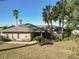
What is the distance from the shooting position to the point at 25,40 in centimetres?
5341

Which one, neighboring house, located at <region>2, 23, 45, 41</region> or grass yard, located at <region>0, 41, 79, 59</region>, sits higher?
neighboring house, located at <region>2, 23, 45, 41</region>

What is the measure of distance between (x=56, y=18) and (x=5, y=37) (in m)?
20.4

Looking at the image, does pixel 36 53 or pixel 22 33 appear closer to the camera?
pixel 36 53

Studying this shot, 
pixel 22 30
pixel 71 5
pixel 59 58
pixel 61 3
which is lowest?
pixel 59 58

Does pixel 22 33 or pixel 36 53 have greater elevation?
pixel 22 33

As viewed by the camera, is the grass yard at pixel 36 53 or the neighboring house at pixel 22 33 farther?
the neighboring house at pixel 22 33

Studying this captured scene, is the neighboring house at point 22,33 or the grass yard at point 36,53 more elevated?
the neighboring house at point 22,33

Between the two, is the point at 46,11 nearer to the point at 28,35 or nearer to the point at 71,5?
the point at 28,35

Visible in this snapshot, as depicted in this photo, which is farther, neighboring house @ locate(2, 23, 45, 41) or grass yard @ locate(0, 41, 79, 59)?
neighboring house @ locate(2, 23, 45, 41)

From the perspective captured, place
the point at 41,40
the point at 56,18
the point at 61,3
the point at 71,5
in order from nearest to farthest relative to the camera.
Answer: the point at 71,5 → the point at 41,40 → the point at 61,3 → the point at 56,18

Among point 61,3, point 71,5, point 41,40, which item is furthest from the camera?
point 61,3

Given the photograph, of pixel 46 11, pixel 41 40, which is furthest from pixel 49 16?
pixel 41 40

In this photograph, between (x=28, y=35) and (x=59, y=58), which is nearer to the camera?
(x=59, y=58)

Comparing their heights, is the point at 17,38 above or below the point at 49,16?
below
